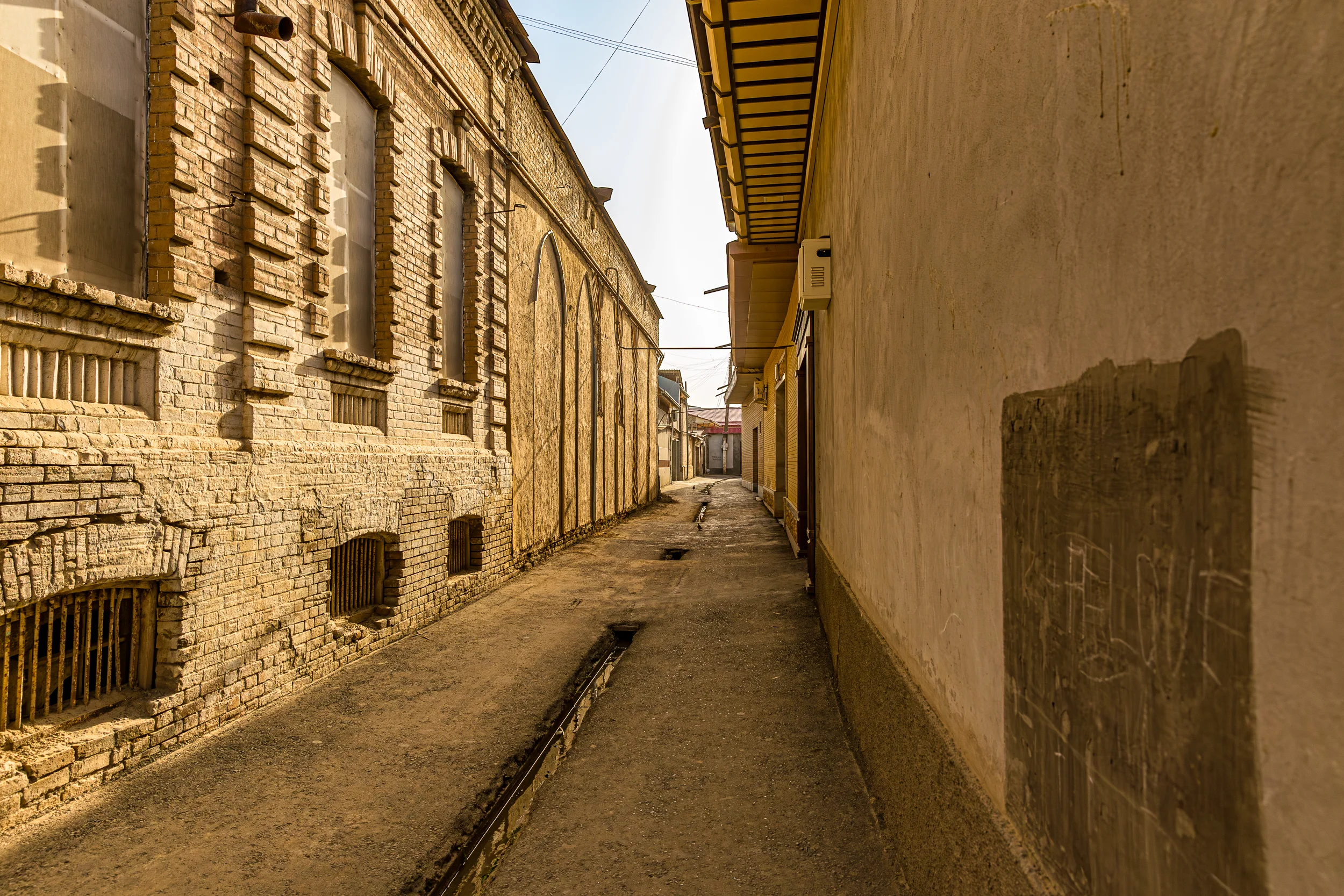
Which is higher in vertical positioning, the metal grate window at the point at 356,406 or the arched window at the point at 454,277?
the arched window at the point at 454,277

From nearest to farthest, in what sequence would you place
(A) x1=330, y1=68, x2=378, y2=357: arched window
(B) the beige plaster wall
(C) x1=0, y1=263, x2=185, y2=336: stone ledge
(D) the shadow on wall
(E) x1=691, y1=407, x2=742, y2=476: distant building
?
(B) the beige plaster wall
(D) the shadow on wall
(C) x1=0, y1=263, x2=185, y2=336: stone ledge
(A) x1=330, y1=68, x2=378, y2=357: arched window
(E) x1=691, y1=407, x2=742, y2=476: distant building

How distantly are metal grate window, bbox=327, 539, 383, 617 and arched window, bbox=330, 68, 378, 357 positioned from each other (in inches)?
65.9

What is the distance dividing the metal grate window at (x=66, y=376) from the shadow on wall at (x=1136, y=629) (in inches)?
168

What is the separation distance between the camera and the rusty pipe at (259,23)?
14.0ft

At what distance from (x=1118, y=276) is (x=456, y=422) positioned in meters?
7.69

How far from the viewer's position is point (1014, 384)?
1.56 meters

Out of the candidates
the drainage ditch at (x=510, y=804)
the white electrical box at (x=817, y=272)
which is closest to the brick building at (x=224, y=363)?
the drainage ditch at (x=510, y=804)

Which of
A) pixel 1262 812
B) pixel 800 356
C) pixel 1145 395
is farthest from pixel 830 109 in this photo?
pixel 1262 812

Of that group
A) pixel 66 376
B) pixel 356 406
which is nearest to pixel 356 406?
pixel 356 406

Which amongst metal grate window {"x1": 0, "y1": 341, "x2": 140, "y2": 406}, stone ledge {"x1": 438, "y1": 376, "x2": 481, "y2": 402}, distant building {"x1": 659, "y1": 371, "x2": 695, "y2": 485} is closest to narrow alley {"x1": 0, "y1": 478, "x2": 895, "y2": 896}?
metal grate window {"x1": 0, "y1": 341, "x2": 140, "y2": 406}

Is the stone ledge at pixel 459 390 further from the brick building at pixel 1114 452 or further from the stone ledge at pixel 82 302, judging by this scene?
the brick building at pixel 1114 452

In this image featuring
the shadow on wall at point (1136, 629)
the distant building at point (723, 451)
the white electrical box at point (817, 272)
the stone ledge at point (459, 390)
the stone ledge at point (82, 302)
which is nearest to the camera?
the shadow on wall at point (1136, 629)

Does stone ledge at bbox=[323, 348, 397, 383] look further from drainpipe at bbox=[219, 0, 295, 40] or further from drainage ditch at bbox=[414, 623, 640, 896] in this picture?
drainage ditch at bbox=[414, 623, 640, 896]

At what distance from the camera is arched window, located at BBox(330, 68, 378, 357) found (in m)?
6.09
